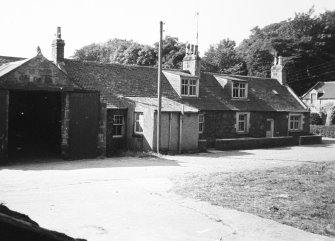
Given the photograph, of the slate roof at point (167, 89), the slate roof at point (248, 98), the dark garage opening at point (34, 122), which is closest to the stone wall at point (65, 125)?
the dark garage opening at point (34, 122)

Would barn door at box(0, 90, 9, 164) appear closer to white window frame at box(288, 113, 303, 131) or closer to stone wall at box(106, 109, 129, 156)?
stone wall at box(106, 109, 129, 156)

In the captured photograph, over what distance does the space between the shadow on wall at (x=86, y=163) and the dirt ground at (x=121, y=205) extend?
48 millimetres

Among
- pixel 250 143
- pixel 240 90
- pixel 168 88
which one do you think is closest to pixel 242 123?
pixel 240 90

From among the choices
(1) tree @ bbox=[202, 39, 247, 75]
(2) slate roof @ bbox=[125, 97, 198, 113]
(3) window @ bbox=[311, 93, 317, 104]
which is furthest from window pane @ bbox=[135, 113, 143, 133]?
(1) tree @ bbox=[202, 39, 247, 75]

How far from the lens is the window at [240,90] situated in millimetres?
33600

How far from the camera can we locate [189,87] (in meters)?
30.2

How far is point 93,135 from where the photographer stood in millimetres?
21250

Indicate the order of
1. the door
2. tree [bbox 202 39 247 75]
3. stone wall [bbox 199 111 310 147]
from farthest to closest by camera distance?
1. tree [bbox 202 39 247 75]
2. the door
3. stone wall [bbox 199 111 310 147]

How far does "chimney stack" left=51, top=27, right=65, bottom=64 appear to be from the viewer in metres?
25.3

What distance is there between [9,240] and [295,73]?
7492cm

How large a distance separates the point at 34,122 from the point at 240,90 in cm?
1857

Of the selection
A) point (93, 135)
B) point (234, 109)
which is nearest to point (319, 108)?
point (234, 109)

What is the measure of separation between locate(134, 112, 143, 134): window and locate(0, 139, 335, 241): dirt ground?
5669 mm

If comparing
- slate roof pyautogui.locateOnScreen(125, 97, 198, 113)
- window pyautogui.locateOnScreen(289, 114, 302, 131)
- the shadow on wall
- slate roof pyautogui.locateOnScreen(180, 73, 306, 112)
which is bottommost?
the shadow on wall
